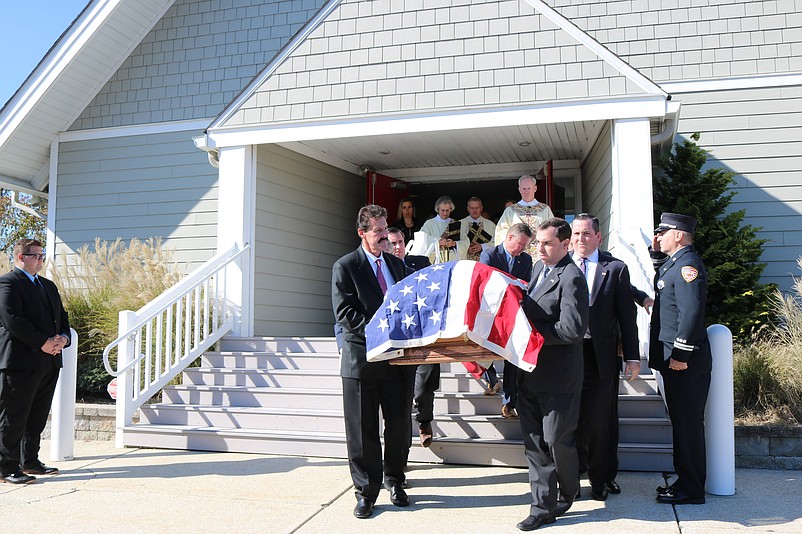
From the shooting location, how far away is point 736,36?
9.03m

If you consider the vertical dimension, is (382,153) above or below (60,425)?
above

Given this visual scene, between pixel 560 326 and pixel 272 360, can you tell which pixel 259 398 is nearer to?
pixel 272 360

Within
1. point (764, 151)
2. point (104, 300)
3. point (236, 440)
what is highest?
point (764, 151)

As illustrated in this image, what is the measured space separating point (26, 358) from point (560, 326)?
399 cm

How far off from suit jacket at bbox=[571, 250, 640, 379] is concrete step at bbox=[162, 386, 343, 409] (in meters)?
2.75

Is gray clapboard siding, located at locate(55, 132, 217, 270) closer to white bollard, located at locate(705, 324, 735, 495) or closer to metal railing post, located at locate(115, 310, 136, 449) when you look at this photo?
metal railing post, located at locate(115, 310, 136, 449)

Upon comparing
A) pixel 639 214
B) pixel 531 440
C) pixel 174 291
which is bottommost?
pixel 531 440

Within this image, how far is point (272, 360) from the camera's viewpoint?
7598 millimetres

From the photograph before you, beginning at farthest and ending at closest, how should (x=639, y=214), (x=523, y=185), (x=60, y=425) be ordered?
(x=523, y=185)
(x=639, y=214)
(x=60, y=425)

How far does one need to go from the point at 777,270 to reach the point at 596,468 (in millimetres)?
5218

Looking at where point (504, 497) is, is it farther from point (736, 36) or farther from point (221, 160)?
point (736, 36)

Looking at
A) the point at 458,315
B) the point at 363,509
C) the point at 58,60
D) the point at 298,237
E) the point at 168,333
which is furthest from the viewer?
the point at 58,60

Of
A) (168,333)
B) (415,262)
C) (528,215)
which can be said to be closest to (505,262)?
(415,262)

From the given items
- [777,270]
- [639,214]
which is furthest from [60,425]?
[777,270]
